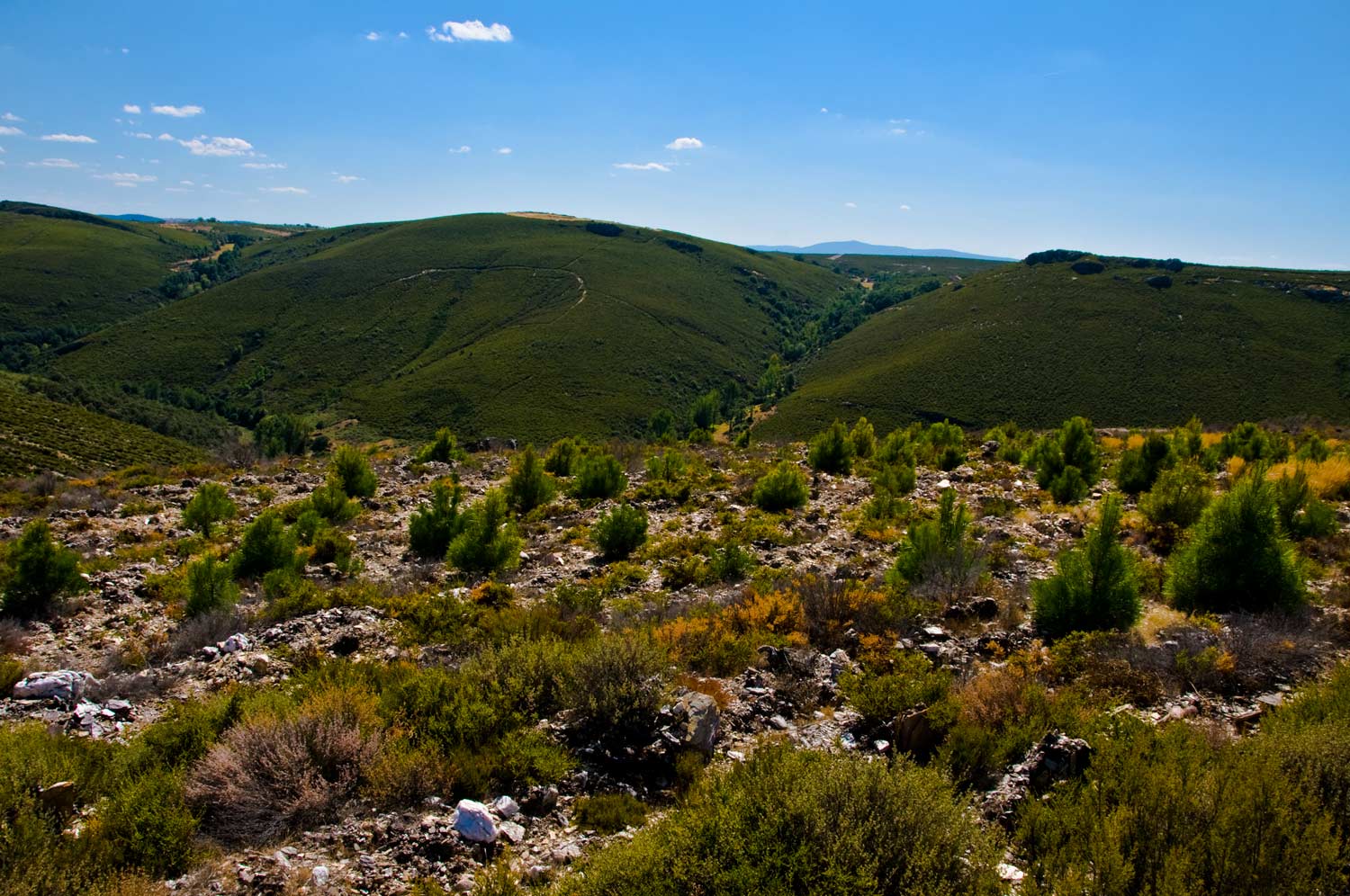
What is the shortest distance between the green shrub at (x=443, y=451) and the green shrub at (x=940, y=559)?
17.6 meters

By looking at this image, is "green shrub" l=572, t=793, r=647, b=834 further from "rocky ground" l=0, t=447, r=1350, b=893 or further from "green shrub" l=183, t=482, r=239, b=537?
"green shrub" l=183, t=482, r=239, b=537

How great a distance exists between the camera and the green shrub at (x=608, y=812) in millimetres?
4824

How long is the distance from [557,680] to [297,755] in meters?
2.19

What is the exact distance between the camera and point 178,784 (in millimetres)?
4617

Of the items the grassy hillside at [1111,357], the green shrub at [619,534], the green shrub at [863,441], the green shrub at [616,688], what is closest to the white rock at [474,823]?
→ the green shrub at [616,688]

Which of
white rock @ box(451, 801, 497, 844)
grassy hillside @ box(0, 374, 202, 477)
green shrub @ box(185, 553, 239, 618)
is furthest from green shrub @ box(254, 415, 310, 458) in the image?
white rock @ box(451, 801, 497, 844)

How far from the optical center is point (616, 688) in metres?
5.96

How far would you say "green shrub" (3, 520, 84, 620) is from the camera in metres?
9.55

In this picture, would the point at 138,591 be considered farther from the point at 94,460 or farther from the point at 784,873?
the point at 94,460

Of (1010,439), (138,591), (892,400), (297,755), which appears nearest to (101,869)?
(297,755)

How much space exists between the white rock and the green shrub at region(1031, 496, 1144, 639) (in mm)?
6824

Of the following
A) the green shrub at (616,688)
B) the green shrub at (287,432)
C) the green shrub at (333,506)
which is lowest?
the green shrub at (287,432)

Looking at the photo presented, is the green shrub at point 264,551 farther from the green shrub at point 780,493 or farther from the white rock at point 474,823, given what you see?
the green shrub at point 780,493

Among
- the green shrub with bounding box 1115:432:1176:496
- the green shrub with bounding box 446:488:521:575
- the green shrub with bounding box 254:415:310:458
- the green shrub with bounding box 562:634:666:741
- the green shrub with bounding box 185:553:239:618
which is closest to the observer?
the green shrub with bounding box 562:634:666:741
